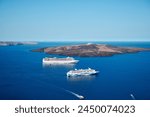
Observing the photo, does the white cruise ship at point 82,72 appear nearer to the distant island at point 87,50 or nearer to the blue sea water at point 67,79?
the blue sea water at point 67,79

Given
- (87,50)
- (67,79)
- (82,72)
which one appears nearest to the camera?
(87,50)

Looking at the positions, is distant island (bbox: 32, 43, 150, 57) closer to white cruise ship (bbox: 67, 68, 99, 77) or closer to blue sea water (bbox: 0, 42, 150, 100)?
blue sea water (bbox: 0, 42, 150, 100)

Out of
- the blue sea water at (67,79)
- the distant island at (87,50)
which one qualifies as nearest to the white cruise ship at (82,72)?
the blue sea water at (67,79)

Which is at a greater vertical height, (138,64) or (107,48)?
(107,48)

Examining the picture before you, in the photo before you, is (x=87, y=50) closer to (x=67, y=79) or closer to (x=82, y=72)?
(x=67, y=79)

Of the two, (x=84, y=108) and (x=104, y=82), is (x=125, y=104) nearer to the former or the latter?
(x=84, y=108)

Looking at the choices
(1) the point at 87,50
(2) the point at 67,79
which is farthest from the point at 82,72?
(1) the point at 87,50

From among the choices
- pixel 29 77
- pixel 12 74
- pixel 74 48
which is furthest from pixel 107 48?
pixel 12 74
